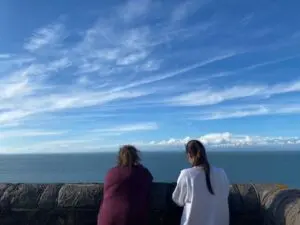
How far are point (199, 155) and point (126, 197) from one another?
0.95 m

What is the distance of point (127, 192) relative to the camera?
436 centimetres

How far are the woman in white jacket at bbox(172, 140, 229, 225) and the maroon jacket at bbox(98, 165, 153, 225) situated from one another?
482 mm

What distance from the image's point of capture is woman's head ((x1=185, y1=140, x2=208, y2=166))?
13.6 ft

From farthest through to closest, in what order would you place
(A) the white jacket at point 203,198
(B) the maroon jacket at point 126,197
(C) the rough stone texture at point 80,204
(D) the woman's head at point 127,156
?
(C) the rough stone texture at point 80,204 < (D) the woman's head at point 127,156 < (B) the maroon jacket at point 126,197 < (A) the white jacket at point 203,198

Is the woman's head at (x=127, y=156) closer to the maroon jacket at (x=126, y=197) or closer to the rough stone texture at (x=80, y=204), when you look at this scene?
the maroon jacket at (x=126, y=197)

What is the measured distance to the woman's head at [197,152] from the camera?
13.6ft

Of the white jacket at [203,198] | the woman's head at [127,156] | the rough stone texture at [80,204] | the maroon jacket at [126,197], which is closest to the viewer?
the white jacket at [203,198]

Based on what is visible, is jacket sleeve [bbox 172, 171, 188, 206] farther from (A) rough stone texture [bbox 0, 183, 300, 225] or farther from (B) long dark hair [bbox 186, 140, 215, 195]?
(A) rough stone texture [bbox 0, 183, 300, 225]

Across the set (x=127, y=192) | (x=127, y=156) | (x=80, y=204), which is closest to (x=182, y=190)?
(x=127, y=192)

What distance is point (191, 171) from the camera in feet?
13.7

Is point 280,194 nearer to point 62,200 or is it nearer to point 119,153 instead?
point 119,153

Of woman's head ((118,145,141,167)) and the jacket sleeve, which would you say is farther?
woman's head ((118,145,141,167))

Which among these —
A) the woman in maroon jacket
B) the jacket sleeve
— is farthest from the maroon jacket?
the jacket sleeve

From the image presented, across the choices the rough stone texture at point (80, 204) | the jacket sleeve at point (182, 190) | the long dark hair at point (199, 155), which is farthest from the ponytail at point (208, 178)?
the rough stone texture at point (80, 204)
